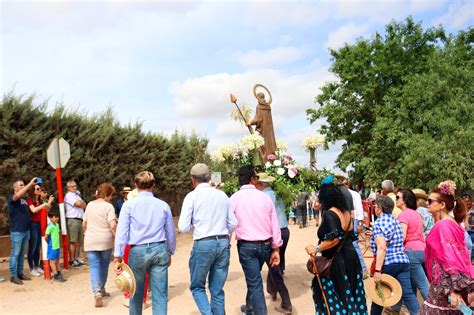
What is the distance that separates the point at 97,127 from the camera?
45.3ft

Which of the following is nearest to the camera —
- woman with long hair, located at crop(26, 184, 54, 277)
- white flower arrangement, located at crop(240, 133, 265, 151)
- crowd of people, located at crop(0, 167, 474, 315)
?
crowd of people, located at crop(0, 167, 474, 315)

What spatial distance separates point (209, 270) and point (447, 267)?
2.67 meters

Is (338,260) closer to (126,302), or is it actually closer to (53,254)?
(126,302)

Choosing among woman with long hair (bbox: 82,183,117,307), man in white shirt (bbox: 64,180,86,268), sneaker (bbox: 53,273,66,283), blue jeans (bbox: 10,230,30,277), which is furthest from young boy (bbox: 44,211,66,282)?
woman with long hair (bbox: 82,183,117,307)

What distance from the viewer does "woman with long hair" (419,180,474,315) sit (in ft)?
13.3

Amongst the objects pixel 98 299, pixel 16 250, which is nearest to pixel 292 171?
pixel 98 299

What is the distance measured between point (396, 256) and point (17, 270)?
7.21 meters

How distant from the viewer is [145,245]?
527 centimetres

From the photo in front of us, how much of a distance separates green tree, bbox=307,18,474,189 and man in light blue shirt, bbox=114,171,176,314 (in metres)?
15.2

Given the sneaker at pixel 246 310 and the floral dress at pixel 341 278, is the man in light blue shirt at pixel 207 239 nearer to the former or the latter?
the sneaker at pixel 246 310

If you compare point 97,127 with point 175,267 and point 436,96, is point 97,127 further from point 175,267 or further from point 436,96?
point 436,96

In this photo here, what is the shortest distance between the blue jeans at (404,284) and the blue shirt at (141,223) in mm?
2717

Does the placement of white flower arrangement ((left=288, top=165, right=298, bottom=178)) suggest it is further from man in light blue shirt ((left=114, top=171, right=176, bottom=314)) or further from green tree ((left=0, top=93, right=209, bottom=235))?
green tree ((left=0, top=93, right=209, bottom=235))

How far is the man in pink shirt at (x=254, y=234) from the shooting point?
18.9ft
